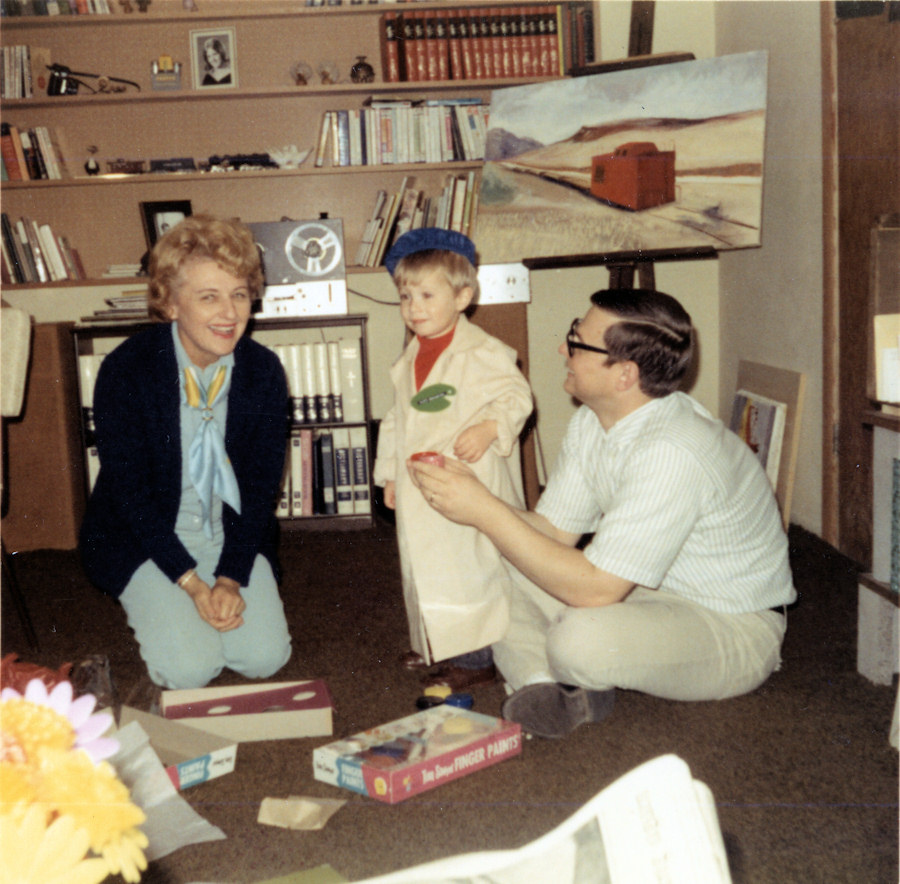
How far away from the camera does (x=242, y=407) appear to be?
2117mm

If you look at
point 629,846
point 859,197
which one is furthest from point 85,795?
point 859,197

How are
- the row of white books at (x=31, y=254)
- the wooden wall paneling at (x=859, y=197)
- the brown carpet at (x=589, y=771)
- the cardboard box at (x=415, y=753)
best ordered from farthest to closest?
the row of white books at (x=31, y=254)
the wooden wall paneling at (x=859, y=197)
the cardboard box at (x=415, y=753)
the brown carpet at (x=589, y=771)

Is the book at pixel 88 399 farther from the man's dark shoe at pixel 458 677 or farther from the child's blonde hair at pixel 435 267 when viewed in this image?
the man's dark shoe at pixel 458 677

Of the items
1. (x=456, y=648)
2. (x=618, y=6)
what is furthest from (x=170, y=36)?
(x=456, y=648)

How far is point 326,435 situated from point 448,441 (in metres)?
1.61

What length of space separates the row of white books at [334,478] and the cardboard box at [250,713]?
178cm

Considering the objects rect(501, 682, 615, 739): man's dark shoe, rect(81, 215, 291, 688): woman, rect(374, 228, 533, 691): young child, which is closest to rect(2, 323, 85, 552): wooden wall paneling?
rect(81, 215, 291, 688): woman

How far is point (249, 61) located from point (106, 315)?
1.16 meters

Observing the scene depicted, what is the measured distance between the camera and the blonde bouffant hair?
1996 mm

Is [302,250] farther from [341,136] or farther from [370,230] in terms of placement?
[341,136]

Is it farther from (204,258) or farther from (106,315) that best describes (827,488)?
(106,315)

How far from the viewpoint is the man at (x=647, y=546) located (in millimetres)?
1647

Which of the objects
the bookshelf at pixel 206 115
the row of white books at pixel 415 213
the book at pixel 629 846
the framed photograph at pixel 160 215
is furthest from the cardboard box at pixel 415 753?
the framed photograph at pixel 160 215

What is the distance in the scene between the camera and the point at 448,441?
208 centimetres
